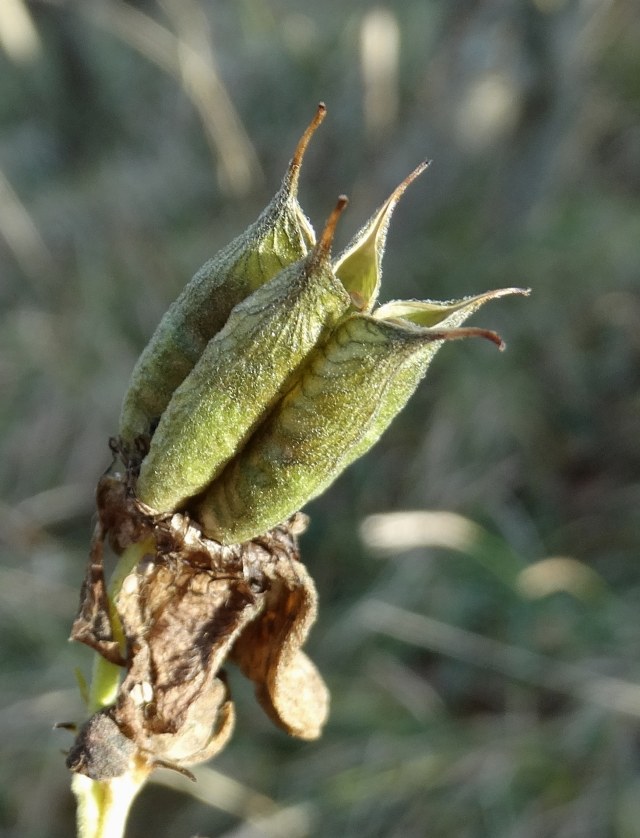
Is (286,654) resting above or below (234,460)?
below

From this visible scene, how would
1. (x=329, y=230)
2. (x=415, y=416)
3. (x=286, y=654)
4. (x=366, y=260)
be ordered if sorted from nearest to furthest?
(x=329, y=230) → (x=366, y=260) → (x=286, y=654) → (x=415, y=416)

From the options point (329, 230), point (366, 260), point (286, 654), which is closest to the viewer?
point (329, 230)

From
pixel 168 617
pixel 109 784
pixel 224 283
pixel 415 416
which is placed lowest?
pixel 109 784

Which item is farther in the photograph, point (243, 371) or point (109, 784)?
point (109, 784)

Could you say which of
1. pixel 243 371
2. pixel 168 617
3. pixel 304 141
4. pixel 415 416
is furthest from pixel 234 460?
pixel 415 416

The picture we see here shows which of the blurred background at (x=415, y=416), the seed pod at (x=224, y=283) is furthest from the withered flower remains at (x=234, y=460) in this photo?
the blurred background at (x=415, y=416)

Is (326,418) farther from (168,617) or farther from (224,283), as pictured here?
(168,617)

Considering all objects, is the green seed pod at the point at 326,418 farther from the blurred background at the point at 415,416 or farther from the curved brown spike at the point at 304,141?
the blurred background at the point at 415,416

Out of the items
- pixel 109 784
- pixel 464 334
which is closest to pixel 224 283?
pixel 464 334
